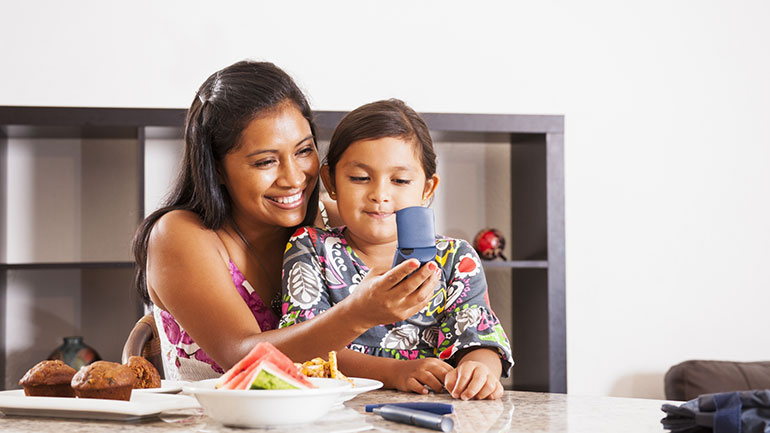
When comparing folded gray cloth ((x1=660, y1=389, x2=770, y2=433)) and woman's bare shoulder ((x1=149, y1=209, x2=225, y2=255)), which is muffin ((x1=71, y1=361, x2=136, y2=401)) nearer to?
woman's bare shoulder ((x1=149, y1=209, x2=225, y2=255))

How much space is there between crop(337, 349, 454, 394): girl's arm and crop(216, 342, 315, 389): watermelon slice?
1.28 ft

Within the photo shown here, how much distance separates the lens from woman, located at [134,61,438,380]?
1.40 metres

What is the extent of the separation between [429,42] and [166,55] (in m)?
1.02

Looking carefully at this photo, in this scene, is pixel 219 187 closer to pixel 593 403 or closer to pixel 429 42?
pixel 593 403

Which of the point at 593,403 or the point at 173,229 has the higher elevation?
the point at 173,229

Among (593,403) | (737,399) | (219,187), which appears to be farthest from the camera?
(219,187)

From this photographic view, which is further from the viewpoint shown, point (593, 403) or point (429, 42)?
point (429, 42)

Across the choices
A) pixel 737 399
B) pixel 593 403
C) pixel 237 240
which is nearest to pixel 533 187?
pixel 237 240

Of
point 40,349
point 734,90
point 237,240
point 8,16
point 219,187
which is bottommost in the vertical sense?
point 40,349

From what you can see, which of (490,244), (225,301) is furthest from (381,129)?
(490,244)

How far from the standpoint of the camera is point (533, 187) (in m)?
3.23

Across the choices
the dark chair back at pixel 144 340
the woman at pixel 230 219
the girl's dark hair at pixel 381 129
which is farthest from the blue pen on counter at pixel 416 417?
the dark chair back at pixel 144 340

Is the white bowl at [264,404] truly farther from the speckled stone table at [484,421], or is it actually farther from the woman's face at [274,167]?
the woman's face at [274,167]

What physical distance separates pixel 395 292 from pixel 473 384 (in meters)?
0.18
